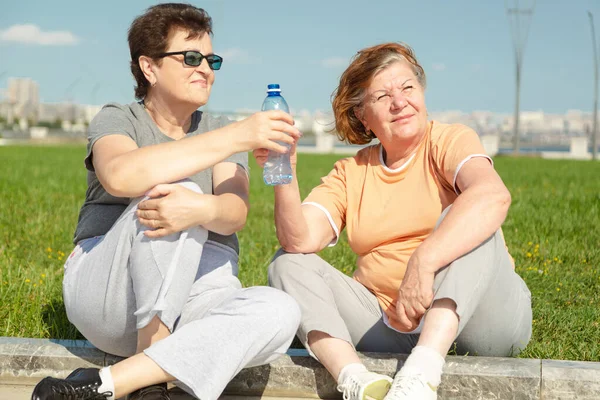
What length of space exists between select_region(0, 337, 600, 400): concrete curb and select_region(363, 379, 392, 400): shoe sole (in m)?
0.31

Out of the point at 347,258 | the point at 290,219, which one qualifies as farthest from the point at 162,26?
the point at 347,258

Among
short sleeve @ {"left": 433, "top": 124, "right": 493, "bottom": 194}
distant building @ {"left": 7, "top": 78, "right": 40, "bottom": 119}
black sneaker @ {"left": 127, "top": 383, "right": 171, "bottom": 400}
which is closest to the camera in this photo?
black sneaker @ {"left": 127, "top": 383, "right": 171, "bottom": 400}

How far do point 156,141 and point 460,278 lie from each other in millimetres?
1417

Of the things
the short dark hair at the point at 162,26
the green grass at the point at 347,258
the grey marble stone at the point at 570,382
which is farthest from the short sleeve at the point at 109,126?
the grey marble stone at the point at 570,382

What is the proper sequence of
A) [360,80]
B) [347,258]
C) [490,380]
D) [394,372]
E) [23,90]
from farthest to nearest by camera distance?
1. [23,90]
2. [347,258]
3. [360,80]
4. [394,372]
5. [490,380]

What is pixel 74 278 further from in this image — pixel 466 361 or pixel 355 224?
pixel 466 361

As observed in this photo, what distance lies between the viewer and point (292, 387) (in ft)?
10.5

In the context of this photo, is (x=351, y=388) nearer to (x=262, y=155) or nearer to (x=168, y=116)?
(x=262, y=155)

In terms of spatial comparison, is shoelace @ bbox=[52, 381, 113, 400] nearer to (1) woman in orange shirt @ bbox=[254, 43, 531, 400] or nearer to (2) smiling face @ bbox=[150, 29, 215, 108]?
(1) woman in orange shirt @ bbox=[254, 43, 531, 400]

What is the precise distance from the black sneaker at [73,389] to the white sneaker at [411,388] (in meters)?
0.99

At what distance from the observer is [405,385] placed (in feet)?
8.83

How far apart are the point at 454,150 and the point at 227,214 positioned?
0.97m

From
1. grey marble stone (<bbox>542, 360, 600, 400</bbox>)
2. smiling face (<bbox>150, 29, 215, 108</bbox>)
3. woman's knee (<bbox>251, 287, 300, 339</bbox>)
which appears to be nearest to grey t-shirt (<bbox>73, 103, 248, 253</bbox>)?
smiling face (<bbox>150, 29, 215, 108</bbox>)

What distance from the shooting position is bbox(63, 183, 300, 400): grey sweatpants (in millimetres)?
2756
